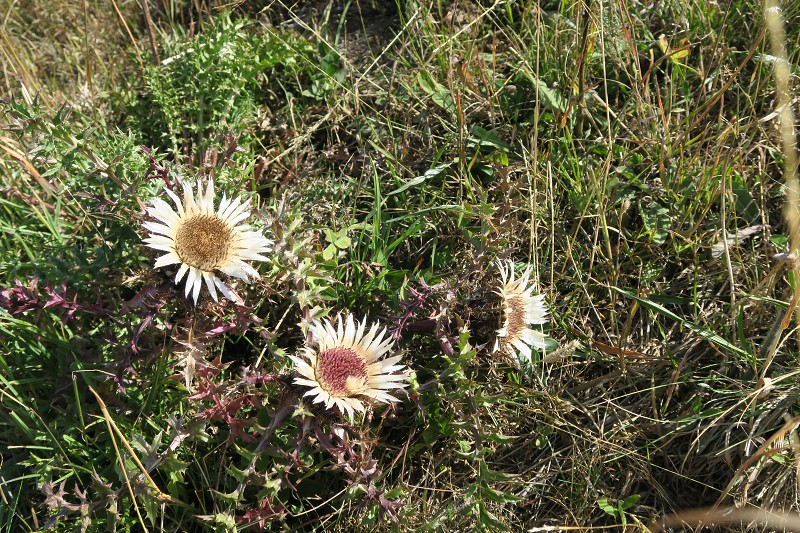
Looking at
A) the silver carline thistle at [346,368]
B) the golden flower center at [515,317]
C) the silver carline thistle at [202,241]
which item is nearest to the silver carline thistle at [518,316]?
the golden flower center at [515,317]

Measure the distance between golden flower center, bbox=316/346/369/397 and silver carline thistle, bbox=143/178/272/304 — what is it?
1.04ft

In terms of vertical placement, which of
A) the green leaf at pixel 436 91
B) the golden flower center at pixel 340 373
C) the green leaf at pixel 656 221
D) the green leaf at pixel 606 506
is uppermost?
the green leaf at pixel 436 91

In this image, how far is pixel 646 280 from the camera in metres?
2.46

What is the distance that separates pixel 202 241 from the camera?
6.40 feet

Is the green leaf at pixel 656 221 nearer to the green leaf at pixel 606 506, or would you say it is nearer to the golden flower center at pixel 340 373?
the green leaf at pixel 606 506

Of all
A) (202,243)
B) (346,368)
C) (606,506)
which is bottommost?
(606,506)

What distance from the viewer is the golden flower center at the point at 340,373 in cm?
197

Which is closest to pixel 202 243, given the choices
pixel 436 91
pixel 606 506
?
pixel 436 91

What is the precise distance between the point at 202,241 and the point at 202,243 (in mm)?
11

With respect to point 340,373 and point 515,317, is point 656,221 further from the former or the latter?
point 340,373

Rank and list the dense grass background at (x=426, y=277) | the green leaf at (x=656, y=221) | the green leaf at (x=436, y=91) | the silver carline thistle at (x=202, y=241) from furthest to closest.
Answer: the green leaf at (x=436, y=91) → the green leaf at (x=656, y=221) → the dense grass background at (x=426, y=277) → the silver carline thistle at (x=202, y=241)

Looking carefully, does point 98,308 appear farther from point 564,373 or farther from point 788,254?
point 788,254

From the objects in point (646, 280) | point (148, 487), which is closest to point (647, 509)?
point (646, 280)

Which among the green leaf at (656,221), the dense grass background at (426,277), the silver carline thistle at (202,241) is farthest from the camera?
the green leaf at (656,221)
